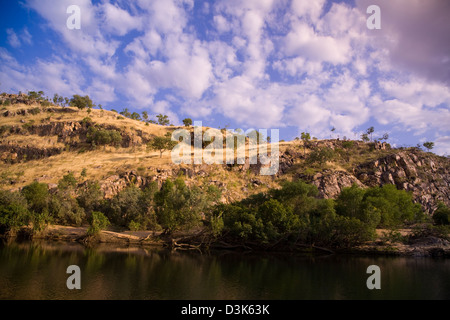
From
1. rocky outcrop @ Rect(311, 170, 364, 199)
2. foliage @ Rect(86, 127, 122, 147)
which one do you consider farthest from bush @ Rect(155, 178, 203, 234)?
foliage @ Rect(86, 127, 122, 147)

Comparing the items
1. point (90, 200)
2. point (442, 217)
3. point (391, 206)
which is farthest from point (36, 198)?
point (442, 217)

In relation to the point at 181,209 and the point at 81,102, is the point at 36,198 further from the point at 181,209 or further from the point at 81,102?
the point at 81,102

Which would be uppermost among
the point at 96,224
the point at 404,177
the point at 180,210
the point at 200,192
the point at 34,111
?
the point at 34,111

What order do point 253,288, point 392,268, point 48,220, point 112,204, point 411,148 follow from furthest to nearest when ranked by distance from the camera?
1. point 411,148
2. point 112,204
3. point 48,220
4. point 392,268
5. point 253,288

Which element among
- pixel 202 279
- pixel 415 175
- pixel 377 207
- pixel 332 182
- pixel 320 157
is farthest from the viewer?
pixel 320 157

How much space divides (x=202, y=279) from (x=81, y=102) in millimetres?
117704

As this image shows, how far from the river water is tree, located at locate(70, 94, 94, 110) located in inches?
3908

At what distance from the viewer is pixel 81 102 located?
4685 inches

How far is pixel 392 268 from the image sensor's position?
30297 mm

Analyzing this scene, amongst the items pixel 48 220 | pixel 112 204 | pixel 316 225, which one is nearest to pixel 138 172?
pixel 112 204

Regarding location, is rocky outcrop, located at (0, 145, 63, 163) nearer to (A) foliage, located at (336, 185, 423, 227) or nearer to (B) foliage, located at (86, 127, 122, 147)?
(B) foliage, located at (86, 127, 122, 147)

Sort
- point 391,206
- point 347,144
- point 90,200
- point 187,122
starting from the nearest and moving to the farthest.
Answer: point 391,206
point 90,200
point 347,144
point 187,122
